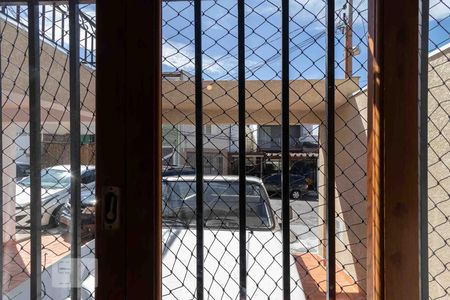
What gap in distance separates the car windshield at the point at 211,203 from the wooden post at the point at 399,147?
1.89 ft

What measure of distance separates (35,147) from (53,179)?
0.23 m

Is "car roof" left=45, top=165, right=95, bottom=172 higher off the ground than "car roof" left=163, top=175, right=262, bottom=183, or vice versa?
"car roof" left=45, top=165, right=95, bottom=172

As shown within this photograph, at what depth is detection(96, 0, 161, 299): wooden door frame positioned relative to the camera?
2.93ft

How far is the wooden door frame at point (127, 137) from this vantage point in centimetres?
89

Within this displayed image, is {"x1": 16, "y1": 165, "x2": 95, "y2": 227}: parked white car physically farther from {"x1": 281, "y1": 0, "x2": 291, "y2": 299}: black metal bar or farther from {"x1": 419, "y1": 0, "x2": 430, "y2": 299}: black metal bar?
{"x1": 419, "y1": 0, "x2": 430, "y2": 299}: black metal bar

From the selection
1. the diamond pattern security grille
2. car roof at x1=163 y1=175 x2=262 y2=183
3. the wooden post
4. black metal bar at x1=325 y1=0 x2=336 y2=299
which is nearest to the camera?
the wooden post

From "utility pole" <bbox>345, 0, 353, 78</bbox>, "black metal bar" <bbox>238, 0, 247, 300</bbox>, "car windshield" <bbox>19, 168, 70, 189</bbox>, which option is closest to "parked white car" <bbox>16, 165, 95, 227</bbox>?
"car windshield" <bbox>19, 168, 70, 189</bbox>

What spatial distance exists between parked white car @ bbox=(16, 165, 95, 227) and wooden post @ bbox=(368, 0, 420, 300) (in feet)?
3.40

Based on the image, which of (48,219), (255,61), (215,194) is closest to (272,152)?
(255,61)

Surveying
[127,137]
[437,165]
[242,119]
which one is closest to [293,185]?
[242,119]

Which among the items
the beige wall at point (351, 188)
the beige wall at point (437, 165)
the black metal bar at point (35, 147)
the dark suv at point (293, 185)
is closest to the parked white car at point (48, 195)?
the black metal bar at point (35, 147)

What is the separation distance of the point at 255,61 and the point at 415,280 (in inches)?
33.2

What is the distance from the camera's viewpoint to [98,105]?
2.97 feet

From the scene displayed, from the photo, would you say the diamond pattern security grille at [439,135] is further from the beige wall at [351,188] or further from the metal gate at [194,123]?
the beige wall at [351,188]
